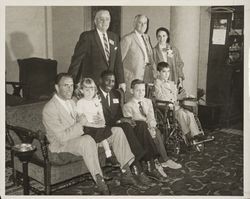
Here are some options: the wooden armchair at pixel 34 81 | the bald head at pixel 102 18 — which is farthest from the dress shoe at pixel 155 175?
the bald head at pixel 102 18

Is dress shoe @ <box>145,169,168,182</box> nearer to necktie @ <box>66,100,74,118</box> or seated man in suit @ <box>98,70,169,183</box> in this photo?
seated man in suit @ <box>98,70,169,183</box>

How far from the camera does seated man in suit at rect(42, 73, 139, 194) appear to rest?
118 inches

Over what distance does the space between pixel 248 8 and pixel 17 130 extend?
5.99ft

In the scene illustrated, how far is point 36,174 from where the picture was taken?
3.00 metres

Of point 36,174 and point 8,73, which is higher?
point 8,73

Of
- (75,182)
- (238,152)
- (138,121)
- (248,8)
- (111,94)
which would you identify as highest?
(248,8)

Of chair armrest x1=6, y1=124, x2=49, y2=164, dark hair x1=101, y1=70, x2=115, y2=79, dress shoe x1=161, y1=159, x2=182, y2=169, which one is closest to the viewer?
chair armrest x1=6, y1=124, x2=49, y2=164

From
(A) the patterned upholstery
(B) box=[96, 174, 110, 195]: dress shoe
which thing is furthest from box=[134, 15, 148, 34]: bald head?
(B) box=[96, 174, 110, 195]: dress shoe

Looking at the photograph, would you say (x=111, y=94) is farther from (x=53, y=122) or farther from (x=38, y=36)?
(x=38, y=36)

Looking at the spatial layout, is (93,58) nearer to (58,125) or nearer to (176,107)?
(58,125)

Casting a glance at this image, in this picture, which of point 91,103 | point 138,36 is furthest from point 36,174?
point 138,36

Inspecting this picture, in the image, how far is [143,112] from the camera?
3.11m

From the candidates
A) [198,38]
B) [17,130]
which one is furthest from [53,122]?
[198,38]

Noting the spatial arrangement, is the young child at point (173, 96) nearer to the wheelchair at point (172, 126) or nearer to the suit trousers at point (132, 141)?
the wheelchair at point (172, 126)
